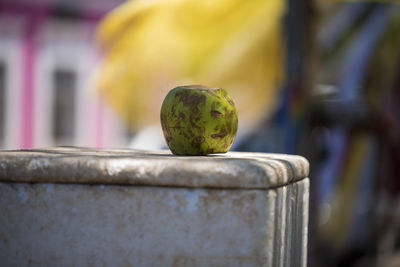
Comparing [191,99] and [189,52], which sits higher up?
[189,52]

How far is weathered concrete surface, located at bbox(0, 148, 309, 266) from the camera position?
1316mm

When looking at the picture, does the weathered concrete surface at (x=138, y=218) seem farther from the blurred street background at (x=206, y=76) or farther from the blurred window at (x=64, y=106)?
the blurred window at (x=64, y=106)

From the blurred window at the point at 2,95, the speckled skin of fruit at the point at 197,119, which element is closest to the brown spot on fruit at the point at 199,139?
the speckled skin of fruit at the point at 197,119

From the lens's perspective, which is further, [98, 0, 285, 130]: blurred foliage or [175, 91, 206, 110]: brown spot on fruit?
[98, 0, 285, 130]: blurred foliage

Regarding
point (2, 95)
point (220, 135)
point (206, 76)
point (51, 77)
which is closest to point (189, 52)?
point (206, 76)

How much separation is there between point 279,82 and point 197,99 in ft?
10.8

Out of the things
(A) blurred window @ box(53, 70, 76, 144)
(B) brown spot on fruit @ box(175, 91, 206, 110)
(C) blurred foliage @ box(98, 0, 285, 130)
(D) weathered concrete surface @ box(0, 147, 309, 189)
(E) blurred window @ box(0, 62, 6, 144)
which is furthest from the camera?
(A) blurred window @ box(53, 70, 76, 144)

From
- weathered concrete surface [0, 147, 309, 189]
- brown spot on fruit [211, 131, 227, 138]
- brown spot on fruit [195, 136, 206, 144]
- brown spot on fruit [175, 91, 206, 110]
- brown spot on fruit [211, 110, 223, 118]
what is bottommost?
weathered concrete surface [0, 147, 309, 189]

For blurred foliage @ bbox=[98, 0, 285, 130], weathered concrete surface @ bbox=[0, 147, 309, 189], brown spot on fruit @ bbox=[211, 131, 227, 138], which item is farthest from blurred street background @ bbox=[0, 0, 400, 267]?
weathered concrete surface @ bbox=[0, 147, 309, 189]

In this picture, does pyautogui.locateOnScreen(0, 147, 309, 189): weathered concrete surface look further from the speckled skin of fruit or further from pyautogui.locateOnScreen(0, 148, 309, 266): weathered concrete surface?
the speckled skin of fruit

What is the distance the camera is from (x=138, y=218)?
133 centimetres

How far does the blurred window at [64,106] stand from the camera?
5387mm

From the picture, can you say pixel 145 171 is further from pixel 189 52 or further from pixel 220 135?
pixel 189 52

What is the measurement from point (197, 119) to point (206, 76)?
10.9 ft
